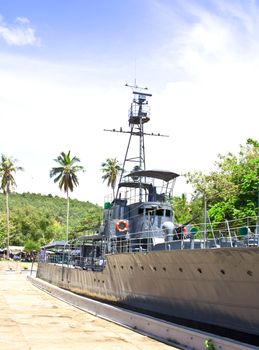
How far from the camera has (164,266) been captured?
11633 mm

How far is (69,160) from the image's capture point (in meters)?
58.3

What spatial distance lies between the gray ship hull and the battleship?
0.06 feet

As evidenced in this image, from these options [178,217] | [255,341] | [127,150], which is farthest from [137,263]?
[178,217]

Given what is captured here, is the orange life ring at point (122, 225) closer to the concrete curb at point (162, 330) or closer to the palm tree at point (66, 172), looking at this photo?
the concrete curb at point (162, 330)

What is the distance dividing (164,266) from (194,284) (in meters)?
1.35

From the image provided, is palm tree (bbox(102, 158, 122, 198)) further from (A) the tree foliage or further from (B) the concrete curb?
(B) the concrete curb

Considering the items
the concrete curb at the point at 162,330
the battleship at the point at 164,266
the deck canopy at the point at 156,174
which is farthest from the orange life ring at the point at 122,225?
the concrete curb at the point at 162,330

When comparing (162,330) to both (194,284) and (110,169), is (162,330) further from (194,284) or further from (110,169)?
(110,169)

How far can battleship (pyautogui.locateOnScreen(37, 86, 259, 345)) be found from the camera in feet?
29.8

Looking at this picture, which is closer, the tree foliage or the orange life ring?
the orange life ring

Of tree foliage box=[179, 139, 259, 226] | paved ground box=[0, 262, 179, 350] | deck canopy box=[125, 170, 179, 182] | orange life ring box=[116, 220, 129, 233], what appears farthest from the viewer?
tree foliage box=[179, 139, 259, 226]

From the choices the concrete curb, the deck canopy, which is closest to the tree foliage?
the deck canopy

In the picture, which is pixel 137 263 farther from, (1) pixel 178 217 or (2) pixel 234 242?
(1) pixel 178 217

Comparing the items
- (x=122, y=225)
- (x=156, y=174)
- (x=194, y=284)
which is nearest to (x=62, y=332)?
(x=194, y=284)
